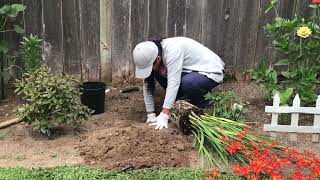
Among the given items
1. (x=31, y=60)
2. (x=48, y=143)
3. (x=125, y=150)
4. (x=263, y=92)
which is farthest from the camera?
(x=263, y=92)

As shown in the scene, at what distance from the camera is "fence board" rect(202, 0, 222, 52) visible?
6.11m

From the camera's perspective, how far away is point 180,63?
16.8 ft

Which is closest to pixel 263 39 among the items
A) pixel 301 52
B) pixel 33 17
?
pixel 301 52

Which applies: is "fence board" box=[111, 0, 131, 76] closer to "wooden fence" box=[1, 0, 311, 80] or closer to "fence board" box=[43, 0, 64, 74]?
"wooden fence" box=[1, 0, 311, 80]

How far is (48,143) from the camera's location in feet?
15.7

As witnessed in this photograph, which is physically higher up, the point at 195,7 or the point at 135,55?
the point at 195,7

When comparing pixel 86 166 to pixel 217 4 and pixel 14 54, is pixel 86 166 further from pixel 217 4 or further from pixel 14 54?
pixel 217 4

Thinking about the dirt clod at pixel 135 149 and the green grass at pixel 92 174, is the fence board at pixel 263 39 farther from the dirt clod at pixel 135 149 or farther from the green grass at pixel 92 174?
the green grass at pixel 92 174

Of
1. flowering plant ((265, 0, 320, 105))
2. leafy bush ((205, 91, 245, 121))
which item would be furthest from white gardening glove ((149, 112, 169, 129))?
flowering plant ((265, 0, 320, 105))

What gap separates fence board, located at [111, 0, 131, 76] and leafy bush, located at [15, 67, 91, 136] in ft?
4.78

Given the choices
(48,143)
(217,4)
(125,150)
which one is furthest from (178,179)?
(217,4)

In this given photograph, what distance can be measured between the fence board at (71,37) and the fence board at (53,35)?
48mm

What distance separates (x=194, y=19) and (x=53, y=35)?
1692mm

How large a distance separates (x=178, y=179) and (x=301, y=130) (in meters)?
1.52
